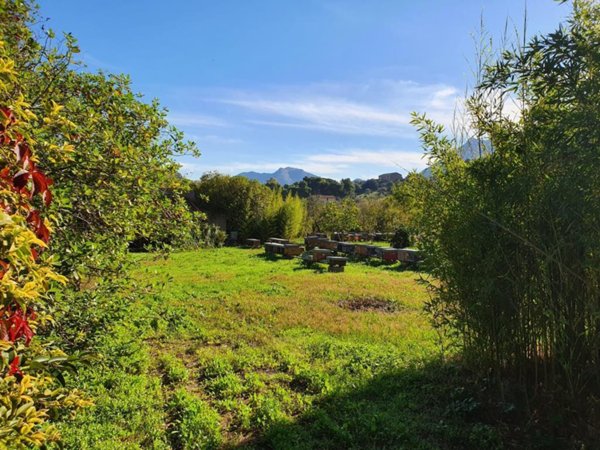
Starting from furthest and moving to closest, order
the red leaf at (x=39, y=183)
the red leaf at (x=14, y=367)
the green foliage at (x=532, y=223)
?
the green foliage at (x=532, y=223) < the red leaf at (x=39, y=183) < the red leaf at (x=14, y=367)

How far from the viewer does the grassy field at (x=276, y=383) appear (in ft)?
9.91

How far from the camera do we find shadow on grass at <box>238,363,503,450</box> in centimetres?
298

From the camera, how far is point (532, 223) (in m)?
2.97

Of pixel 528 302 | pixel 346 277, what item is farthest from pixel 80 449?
pixel 346 277

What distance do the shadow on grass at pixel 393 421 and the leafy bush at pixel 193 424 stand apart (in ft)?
1.01

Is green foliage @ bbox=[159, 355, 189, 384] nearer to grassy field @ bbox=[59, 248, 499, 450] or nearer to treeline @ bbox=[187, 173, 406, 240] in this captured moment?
grassy field @ bbox=[59, 248, 499, 450]

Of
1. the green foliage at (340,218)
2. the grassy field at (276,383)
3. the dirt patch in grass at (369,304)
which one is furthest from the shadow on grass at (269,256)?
the green foliage at (340,218)

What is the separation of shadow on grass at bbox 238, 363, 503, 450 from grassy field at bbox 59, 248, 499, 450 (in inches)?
0.4

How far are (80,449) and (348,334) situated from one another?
3.79m

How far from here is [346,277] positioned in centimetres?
1080

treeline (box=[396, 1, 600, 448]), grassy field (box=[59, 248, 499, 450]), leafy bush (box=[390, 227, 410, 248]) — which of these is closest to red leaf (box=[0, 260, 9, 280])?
grassy field (box=[59, 248, 499, 450])

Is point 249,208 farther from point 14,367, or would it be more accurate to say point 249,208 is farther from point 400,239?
point 14,367

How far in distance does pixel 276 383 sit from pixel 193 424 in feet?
3.57

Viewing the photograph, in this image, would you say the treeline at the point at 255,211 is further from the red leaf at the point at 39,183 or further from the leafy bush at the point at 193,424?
the red leaf at the point at 39,183
